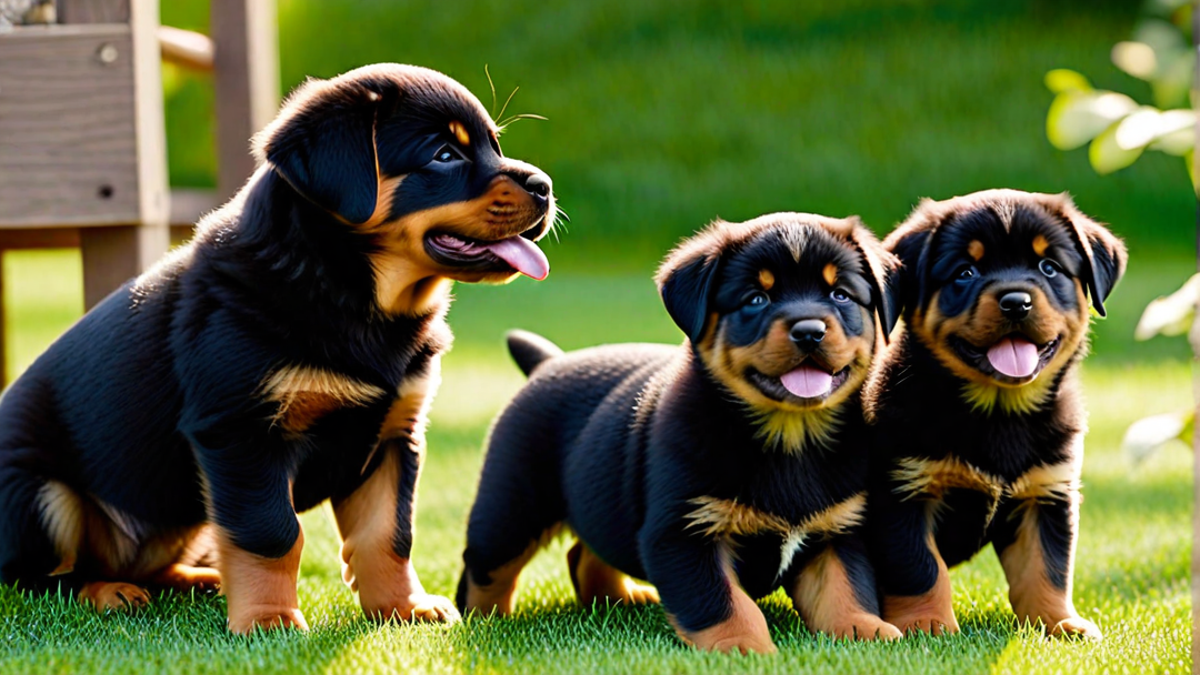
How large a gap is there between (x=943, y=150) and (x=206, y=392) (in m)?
13.2

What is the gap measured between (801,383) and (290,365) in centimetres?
119

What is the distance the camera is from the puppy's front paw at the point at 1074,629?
324cm

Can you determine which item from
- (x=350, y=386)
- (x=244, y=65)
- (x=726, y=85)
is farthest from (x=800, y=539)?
(x=726, y=85)

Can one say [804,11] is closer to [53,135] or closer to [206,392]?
[53,135]

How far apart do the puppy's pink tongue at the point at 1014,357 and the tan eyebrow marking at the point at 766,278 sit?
56 cm

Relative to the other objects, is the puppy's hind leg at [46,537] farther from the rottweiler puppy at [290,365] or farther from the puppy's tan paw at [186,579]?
the puppy's tan paw at [186,579]

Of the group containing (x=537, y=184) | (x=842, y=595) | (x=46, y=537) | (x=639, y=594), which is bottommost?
(x=639, y=594)

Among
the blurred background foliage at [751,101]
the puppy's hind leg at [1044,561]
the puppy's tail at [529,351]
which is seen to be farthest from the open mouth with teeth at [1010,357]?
the blurred background foliage at [751,101]

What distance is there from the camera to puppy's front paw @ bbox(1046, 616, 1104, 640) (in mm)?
3240

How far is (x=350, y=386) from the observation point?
3.23 meters

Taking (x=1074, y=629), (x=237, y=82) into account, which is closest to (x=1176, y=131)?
(x=1074, y=629)

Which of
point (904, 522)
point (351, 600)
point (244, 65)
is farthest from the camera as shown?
point (244, 65)

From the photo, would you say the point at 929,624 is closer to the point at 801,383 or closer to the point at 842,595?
the point at 842,595

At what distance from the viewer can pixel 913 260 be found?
3455 millimetres
